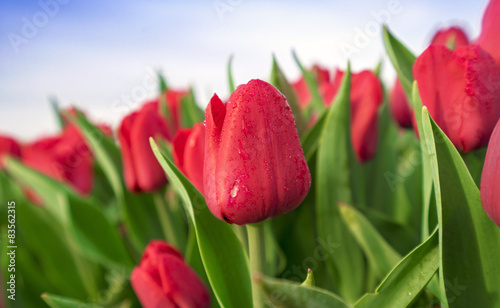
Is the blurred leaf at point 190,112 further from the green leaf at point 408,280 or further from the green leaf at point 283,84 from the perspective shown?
the green leaf at point 408,280

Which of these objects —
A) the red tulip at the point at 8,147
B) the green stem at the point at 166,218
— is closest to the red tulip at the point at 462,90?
the green stem at the point at 166,218

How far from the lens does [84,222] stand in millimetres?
663

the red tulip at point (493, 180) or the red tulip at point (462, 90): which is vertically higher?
the red tulip at point (462, 90)

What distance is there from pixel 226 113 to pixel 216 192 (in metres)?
0.05

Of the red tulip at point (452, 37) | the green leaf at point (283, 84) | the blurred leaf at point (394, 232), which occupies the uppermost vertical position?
the green leaf at point (283, 84)

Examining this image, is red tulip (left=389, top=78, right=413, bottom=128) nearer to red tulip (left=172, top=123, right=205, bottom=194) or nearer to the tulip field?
the tulip field

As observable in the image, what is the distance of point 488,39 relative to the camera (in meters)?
0.37

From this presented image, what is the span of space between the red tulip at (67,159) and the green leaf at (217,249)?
485 millimetres

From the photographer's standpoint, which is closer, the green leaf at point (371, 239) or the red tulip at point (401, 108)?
the green leaf at point (371, 239)

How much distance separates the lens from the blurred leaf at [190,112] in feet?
2.23

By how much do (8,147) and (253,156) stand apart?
80 centimetres

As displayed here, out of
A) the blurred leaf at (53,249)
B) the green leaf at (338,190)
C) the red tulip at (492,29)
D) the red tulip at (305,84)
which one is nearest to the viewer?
the red tulip at (492,29)

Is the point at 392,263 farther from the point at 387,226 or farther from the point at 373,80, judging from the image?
the point at 373,80

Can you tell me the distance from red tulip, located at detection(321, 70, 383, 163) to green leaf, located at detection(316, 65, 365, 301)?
0.17 ft
